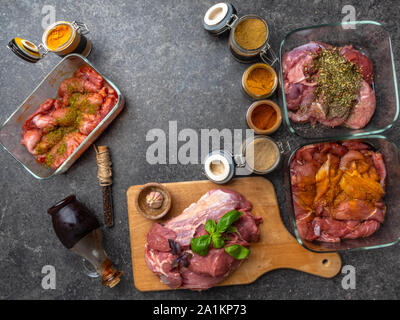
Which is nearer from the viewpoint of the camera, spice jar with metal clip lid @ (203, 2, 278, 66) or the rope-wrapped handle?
spice jar with metal clip lid @ (203, 2, 278, 66)

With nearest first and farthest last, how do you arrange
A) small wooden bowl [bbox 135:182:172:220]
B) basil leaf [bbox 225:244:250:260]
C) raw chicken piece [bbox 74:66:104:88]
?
basil leaf [bbox 225:244:250:260] → small wooden bowl [bbox 135:182:172:220] → raw chicken piece [bbox 74:66:104:88]

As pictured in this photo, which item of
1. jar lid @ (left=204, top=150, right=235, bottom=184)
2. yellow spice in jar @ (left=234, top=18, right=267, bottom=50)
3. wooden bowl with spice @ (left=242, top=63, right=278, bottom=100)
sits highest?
yellow spice in jar @ (left=234, top=18, right=267, bottom=50)

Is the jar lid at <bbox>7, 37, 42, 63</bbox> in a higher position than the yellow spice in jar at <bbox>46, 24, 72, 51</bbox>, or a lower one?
lower

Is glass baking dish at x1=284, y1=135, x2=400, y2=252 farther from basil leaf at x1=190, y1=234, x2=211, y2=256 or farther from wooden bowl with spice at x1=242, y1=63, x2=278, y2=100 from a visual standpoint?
basil leaf at x1=190, y1=234, x2=211, y2=256

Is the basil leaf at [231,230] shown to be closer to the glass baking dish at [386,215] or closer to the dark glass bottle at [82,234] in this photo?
the glass baking dish at [386,215]

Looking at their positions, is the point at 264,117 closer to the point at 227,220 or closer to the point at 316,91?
the point at 316,91

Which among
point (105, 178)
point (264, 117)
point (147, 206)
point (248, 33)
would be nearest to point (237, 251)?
point (147, 206)

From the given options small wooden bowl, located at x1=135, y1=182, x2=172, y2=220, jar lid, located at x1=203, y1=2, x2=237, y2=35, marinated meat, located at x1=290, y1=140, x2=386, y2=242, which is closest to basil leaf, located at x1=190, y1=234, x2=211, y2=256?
small wooden bowl, located at x1=135, y1=182, x2=172, y2=220

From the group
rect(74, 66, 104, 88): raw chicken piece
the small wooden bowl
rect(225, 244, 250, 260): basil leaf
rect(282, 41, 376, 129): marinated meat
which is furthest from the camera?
rect(74, 66, 104, 88): raw chicken piece
